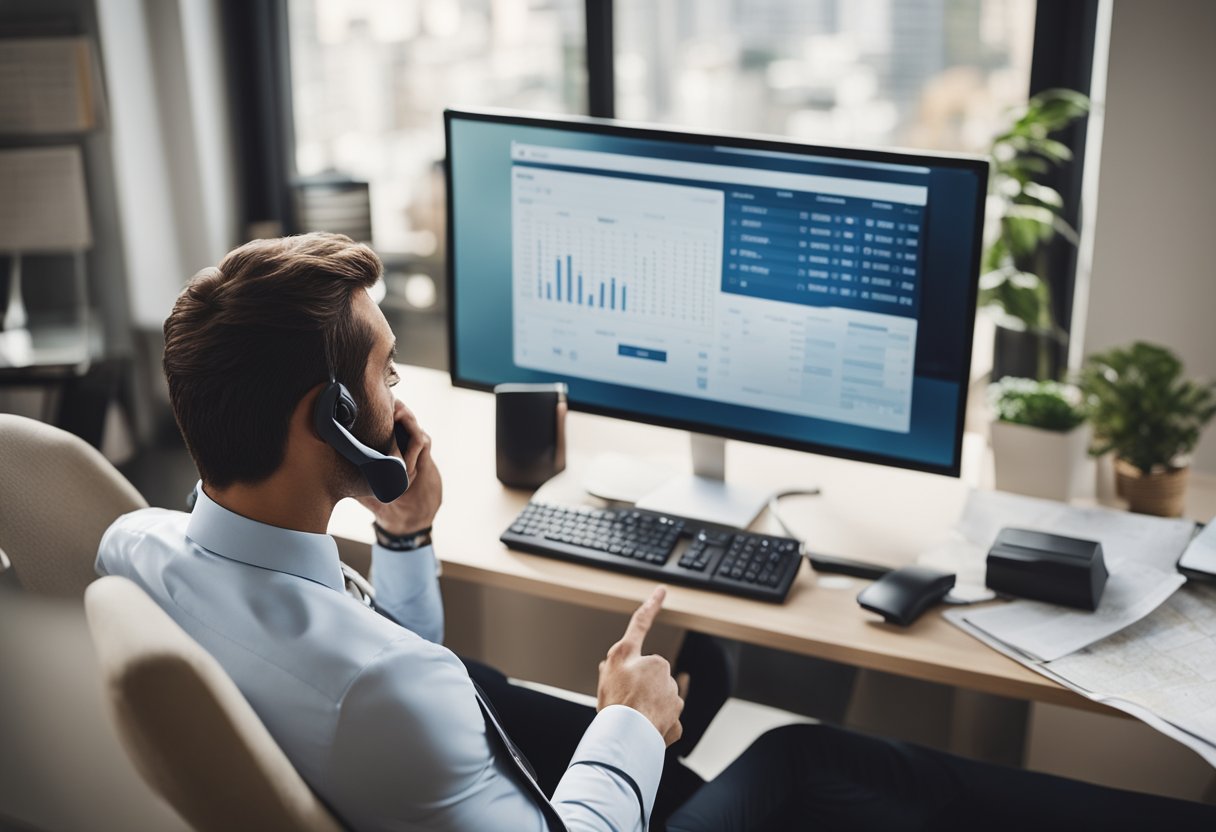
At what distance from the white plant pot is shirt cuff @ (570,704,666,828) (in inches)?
30.8

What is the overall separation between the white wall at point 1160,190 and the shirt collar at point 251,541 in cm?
156

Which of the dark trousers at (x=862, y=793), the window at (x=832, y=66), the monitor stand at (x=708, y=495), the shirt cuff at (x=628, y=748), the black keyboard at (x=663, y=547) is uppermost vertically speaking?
the window at (x=832, y=66)

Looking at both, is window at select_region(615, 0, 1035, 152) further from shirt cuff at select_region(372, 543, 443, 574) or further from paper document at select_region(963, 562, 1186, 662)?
shirt cuff at select_region(372, 543, 443, 574)

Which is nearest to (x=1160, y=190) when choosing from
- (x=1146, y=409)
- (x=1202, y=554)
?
(x=1146, y=409)

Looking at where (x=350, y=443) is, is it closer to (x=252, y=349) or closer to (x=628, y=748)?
(x=252, y=349)

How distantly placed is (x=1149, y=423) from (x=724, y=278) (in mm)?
640

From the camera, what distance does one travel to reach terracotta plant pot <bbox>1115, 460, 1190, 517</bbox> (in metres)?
1.68

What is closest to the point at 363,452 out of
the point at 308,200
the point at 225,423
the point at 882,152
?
the point at 225,423

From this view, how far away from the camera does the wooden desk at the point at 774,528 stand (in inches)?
53.7

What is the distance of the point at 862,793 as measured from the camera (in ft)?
4.71

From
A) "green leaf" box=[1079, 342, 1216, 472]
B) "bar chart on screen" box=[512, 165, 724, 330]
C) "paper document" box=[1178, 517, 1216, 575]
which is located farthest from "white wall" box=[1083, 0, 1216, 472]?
"bar chart on screen" box=[512, 165, 724, 330]

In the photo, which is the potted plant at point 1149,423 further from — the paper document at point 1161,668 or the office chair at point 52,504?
the office chair at point 52,504

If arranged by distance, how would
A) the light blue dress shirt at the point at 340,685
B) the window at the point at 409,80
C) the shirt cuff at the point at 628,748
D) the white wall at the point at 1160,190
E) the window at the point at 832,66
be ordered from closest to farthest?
1. the light blue dress shirt at the point at 340,685
2. the shirt cuff at the point at 628,748
3. the white wall at the point at 1160,190
4. the window at the point at 832,66
5. the window at the point at 409,80

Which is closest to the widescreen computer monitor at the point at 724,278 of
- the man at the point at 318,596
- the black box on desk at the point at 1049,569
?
the black box on desk at the point at 1049,569
